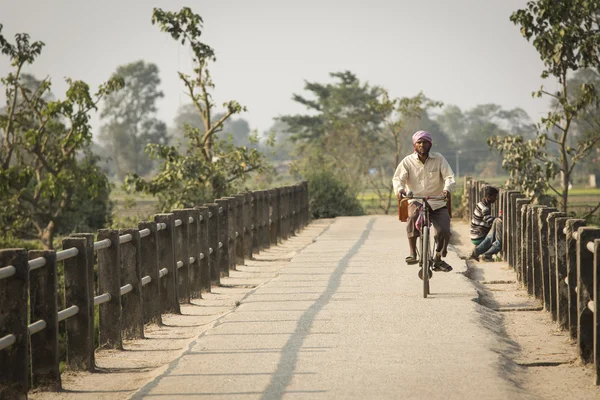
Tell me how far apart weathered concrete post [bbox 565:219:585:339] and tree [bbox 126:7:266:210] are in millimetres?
19382

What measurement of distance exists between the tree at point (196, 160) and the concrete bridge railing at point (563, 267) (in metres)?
14.4

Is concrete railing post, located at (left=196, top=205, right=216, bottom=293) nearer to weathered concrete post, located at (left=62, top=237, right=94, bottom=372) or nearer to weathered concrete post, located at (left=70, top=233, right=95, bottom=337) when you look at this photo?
weathered concrete post, located at (left=70, top=233, right=95, bottom=337)

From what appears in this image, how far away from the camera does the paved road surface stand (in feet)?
25.2

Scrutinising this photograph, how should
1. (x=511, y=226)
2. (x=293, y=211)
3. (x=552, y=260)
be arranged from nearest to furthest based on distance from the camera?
(x=552, y=260), (x=511, y=226), (x=293, y=211)

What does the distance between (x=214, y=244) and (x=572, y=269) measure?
7.04m

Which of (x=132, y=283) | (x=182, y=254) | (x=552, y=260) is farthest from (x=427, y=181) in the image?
(x=132, y=283)

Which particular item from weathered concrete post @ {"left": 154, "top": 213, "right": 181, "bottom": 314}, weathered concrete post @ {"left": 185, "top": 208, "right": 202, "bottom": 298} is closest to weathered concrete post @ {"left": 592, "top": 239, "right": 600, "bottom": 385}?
weathered concrete post @ {"left": 154, "top": 213, "right": 181, "bottom": 314}

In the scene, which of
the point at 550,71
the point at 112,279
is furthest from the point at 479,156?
Result: the point at 112,279

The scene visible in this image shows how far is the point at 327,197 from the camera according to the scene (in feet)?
121

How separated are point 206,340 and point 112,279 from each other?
118 centimetres

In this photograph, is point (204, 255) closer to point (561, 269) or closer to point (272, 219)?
point (561, 269)

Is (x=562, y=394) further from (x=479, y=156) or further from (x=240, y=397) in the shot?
(x=479, y=156)

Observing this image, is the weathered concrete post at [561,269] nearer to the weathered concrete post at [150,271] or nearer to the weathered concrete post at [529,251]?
the weathered concrete post at [529,251]

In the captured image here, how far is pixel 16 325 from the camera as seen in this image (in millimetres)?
7703
